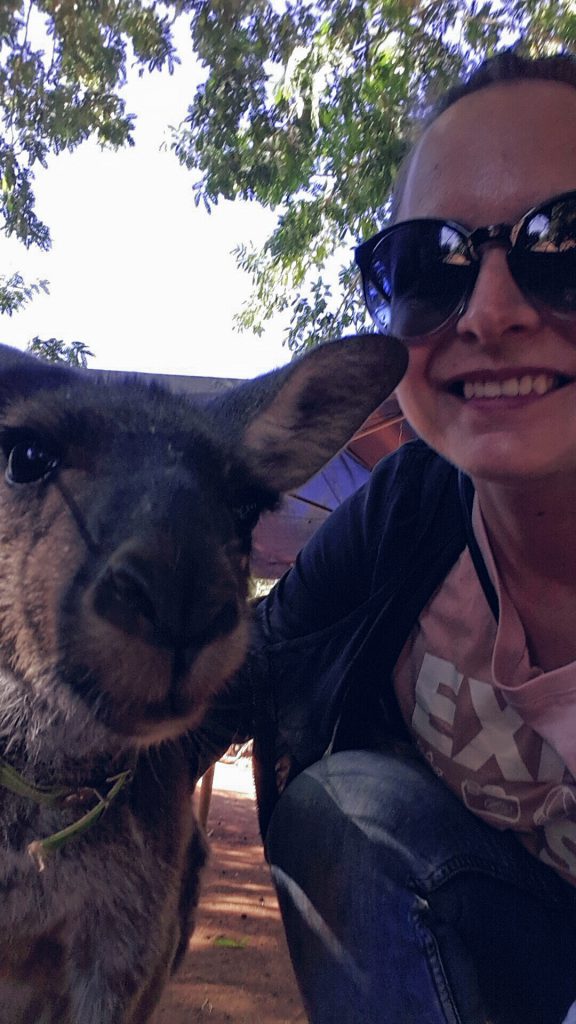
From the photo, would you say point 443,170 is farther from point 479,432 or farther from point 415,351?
point 479,432

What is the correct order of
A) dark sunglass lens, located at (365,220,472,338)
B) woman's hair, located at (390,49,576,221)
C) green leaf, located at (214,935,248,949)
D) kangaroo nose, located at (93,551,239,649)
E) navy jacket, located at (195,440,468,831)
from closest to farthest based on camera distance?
kangaroo nose, located at (93,551,239,649), dark sunglass lens, located at (365,220,472,338), woman's hair, located at (390,49,576,221), navy jacket, located at (195,440,468,831), green leaf, located at (214,935,248,949)

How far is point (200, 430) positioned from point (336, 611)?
0.73 m

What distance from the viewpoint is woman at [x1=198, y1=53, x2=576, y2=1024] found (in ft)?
5.92

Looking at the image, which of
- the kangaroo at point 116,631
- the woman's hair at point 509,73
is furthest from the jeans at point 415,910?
the woman's hair at point 509,73

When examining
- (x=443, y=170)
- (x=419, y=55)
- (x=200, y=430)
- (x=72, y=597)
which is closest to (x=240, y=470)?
(x=200, y=430)

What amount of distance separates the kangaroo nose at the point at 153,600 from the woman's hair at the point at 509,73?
1390 millimetres

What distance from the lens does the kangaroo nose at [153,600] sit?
4.95ft

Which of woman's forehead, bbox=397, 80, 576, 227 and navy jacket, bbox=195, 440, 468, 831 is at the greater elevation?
woman's forehead, bbox=397, 80, 576, 227

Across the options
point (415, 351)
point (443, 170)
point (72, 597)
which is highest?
point (443, 170)

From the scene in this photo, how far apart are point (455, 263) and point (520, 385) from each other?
335mm

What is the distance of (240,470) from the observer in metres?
2.26

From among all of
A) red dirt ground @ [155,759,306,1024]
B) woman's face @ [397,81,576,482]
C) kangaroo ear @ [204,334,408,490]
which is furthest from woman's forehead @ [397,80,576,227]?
red dirt ground @ [155,759,306,1024]

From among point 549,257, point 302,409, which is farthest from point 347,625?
point 549,257

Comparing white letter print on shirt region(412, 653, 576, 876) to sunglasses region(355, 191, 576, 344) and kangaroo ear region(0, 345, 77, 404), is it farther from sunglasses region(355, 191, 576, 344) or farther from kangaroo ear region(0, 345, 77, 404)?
kangaroo ear region(0, 345, 77, 404)
